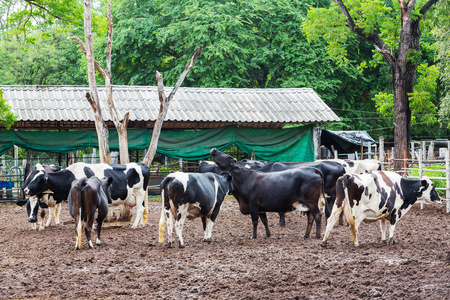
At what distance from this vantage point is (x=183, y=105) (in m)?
20.3

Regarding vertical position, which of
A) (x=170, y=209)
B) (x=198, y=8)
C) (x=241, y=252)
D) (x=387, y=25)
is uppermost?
(x=198, y=8)

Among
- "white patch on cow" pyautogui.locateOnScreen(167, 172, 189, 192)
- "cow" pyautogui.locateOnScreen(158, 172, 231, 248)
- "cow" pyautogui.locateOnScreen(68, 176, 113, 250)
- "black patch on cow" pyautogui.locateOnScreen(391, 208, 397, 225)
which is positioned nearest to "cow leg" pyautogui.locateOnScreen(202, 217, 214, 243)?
"cow" pyautogui.locateOnScreen(158, 172, 231, 248)

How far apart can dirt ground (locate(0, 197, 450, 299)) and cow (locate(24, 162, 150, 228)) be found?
857 millimetres

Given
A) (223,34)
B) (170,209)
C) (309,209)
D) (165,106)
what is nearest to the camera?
(170,209)

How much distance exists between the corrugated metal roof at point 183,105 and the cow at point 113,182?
21.0 ft

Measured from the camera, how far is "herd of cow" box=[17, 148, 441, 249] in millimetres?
8969

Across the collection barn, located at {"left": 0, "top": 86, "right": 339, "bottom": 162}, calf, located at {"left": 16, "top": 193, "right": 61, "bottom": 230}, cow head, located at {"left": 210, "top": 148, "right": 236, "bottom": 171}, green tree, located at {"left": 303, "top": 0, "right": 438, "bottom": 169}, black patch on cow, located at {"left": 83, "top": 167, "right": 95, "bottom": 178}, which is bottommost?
calf, located at {"left": 16, "top": 193, "right": 61, "bottom": 230}

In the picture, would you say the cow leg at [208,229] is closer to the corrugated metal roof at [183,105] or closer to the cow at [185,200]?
the cow at [185,200]

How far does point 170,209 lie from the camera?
372 inches

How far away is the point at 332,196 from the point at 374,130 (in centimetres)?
2152

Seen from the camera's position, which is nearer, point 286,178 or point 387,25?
point 286,178

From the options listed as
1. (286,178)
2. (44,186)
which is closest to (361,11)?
(286,178)

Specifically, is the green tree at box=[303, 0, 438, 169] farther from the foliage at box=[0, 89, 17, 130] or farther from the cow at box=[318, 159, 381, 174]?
the foliage at box=[0, 89, 17, 130]

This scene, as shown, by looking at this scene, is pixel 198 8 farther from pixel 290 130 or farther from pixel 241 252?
pixel 241 252
